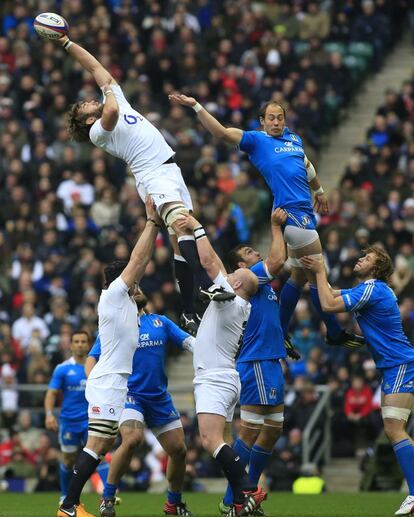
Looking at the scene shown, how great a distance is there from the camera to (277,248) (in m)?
13.7

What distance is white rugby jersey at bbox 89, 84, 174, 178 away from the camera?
13.9 metres

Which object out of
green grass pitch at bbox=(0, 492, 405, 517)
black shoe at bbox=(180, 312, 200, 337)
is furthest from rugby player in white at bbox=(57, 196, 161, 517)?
green grass pitch at bbox=(0, 492, 405, 517)

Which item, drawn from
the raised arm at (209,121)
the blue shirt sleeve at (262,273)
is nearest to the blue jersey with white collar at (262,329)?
the blue shirt sleeve at (262,273)

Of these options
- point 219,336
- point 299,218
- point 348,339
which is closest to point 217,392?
point 219,336

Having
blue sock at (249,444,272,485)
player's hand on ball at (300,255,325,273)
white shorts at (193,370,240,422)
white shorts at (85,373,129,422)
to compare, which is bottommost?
blue sock at (249,444,272,485)

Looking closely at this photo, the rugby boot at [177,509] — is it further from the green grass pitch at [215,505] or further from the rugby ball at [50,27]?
the rugby ball at [50,27]

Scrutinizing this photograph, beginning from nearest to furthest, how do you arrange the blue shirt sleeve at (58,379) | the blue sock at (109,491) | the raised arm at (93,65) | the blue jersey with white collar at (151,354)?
the raised arm at (93,65) < the blue sock at (109,491) < the blue jersey with white collar at (151,354) < the blue shirt sleeve at (58,379)

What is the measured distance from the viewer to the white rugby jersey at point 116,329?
12812mm

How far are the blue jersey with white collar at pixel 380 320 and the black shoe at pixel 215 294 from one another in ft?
4.68

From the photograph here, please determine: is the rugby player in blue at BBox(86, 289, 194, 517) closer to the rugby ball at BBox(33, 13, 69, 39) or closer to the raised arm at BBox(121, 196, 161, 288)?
the raised arm at BBox(121, 196, 161, 288)

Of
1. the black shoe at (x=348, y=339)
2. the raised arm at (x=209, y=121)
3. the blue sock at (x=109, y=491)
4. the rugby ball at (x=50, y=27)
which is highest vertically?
the rugby ball at (x=50, y=27)

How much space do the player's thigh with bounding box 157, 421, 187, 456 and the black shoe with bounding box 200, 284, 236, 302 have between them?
6.24 feet

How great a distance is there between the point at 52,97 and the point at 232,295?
15884 mm

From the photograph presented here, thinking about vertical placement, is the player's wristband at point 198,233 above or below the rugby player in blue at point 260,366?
above
